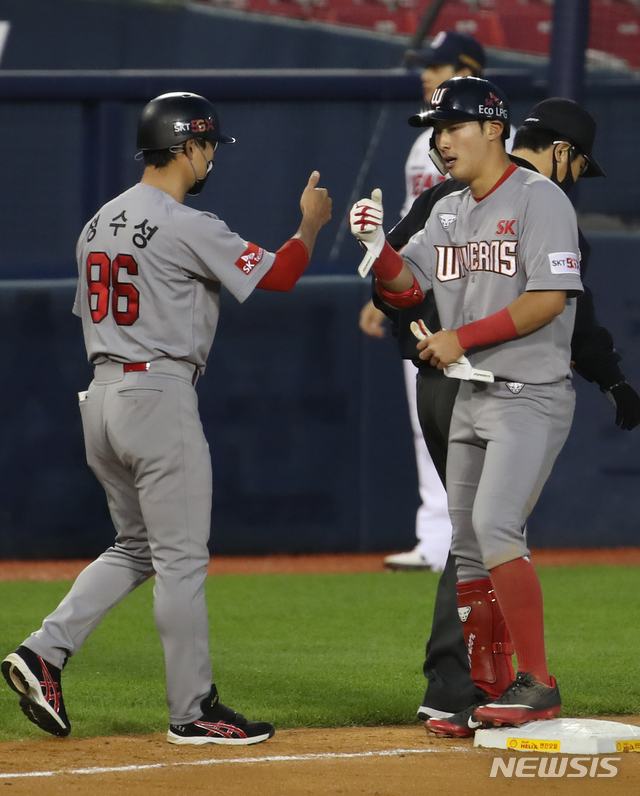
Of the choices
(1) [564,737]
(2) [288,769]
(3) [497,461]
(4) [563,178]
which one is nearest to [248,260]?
(3) [497,461]

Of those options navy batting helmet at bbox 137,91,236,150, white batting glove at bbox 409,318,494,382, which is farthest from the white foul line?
navy batting helmet at bbox 137,91,236,150

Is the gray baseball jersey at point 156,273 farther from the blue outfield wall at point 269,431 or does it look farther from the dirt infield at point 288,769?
the blue outfield wall at point 269,431

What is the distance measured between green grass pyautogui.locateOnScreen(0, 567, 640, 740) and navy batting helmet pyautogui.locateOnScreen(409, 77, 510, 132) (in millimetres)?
1857

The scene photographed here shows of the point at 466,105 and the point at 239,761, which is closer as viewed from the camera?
the point at 239,761

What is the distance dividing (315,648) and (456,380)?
5.74 ft

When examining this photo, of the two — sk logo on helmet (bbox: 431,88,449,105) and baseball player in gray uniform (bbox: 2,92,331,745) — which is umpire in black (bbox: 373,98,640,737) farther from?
baseball player in gray uniform (bbox: 2,92,331,745)

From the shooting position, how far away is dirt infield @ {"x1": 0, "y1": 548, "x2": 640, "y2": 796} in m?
3.30

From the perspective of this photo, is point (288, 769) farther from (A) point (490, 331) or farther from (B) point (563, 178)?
(B) point (563, 178)

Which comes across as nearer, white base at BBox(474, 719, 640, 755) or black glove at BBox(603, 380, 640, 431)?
white base at BBox(474, 719, 640, 755)

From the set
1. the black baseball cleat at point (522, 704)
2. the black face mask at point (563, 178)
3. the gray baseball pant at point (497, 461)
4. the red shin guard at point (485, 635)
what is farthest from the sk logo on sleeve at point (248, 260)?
the black baseball cleat at point (522, 704)

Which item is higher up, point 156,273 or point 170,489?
point 156,273

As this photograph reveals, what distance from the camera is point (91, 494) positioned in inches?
309

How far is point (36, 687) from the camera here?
3793mm

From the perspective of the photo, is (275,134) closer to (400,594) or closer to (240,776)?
(400,594)
